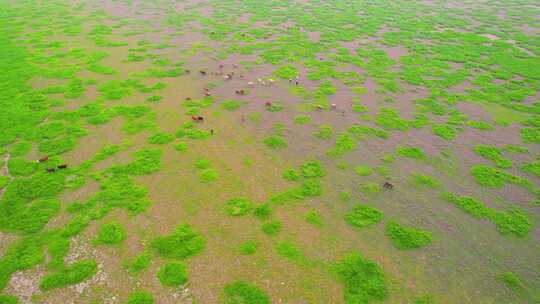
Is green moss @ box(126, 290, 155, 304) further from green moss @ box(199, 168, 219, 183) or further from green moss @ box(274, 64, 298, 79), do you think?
green moss @ box(274, 64, 298, 79)

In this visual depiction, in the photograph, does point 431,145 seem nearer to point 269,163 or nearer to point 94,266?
point 269,163

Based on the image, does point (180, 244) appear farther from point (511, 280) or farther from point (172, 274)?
point (511, 280)

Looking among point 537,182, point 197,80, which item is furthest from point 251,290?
point 197,80

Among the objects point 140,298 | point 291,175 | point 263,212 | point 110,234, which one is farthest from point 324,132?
point 140,298

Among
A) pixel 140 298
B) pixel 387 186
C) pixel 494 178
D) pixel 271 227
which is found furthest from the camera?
pixel 494 178

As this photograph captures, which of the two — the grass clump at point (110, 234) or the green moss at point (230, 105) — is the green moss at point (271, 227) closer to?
the grass clump at point (110, 234)

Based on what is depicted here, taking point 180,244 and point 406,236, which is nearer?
point 180,244

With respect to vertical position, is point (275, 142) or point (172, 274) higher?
point (275, 142)

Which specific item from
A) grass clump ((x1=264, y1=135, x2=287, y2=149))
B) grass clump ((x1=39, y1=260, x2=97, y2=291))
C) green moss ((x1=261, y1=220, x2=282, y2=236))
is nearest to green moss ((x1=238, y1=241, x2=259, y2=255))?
green moss ((x1=261, y1=220, x2=282, y2=236))
